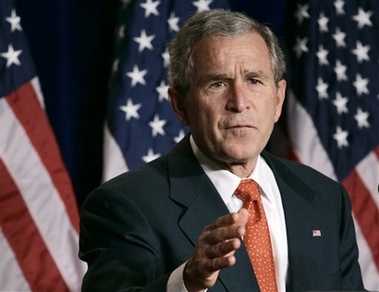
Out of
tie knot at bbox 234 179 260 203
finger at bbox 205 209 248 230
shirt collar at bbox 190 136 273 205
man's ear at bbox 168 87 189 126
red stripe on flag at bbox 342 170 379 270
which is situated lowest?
red stripe on flag at bbox 342 170 379 270

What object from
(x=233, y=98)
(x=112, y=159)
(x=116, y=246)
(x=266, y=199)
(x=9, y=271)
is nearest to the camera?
(x=116, y=246)

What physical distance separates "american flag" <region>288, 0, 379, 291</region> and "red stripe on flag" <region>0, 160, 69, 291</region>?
3.79ft

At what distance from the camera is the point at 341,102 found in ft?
13.0

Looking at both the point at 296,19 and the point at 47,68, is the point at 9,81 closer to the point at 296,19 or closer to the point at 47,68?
the point at 47,68

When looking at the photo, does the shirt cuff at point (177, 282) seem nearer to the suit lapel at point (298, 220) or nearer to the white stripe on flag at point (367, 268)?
the suit lapel at point (298, 220)

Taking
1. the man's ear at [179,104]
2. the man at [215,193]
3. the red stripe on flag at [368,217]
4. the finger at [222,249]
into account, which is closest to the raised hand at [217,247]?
the finger at [222,249]

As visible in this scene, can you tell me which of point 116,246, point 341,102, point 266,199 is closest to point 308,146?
point 341,102

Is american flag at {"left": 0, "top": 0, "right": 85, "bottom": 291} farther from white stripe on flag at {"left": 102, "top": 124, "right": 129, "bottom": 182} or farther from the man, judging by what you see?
the man

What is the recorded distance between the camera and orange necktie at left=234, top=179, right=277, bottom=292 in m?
2.36

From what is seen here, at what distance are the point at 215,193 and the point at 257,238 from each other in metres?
0.16

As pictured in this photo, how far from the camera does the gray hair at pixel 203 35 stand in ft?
7.95

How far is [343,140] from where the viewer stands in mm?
3949

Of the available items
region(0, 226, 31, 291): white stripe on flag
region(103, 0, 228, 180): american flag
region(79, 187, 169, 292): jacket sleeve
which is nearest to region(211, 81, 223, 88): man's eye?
region(79, 187, 169, 292): jacket sleeve

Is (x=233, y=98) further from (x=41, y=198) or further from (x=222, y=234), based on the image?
(x=41, y=198)
